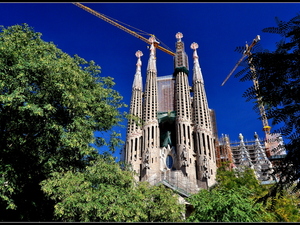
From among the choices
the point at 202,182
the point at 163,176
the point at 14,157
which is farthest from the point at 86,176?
the point at 202,182

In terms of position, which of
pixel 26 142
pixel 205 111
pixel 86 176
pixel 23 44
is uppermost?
pixel 205 111

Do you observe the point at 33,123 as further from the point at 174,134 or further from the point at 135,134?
the point at 174,134

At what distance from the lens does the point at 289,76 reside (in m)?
3.88

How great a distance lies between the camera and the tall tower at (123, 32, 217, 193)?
3794 centimetres

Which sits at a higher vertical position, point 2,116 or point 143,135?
point 143,135

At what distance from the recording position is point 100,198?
34.8 ft

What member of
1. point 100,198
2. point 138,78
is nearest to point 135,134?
point 138,78

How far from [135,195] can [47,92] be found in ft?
20.4

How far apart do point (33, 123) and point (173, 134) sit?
37.1m

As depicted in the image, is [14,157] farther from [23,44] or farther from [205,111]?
[205,111]

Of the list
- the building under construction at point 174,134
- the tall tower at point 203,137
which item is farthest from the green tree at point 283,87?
the tall tower at point 203,137

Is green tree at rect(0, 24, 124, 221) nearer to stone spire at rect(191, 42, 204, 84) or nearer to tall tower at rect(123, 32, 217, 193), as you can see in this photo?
tall tower at rect(123, 32, 217, 193)

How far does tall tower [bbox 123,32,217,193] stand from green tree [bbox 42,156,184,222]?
21145 mm

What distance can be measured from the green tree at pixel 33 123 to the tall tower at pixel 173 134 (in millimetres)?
23070
